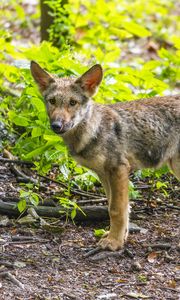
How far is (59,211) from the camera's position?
7.17m

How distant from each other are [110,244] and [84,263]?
15.9 inches

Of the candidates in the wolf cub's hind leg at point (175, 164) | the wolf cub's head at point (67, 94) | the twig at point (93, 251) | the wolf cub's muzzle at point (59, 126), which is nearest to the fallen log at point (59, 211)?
the twig at point (93, 251)

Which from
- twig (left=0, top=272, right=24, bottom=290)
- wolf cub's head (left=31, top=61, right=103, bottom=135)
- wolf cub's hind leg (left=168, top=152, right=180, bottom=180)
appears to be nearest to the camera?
twig (left=0, top=272, right=24, bottom=290)

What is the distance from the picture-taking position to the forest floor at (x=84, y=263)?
18.9 feet

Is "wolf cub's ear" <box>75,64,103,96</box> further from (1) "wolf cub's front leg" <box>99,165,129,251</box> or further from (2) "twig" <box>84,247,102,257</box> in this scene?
(2) "twig" <box>84,247,102,257</box>

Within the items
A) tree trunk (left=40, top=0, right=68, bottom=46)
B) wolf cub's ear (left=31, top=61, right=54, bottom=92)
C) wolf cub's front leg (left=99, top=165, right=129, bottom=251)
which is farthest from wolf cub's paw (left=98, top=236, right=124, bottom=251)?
tree trunk (left=40, top=0, right=68, bottom=46)

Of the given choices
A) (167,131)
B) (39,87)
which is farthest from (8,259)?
(167,131)

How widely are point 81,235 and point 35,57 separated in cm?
218

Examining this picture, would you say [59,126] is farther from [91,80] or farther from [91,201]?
[91,201]

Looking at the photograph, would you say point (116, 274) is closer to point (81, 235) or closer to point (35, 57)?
point (81, 235)

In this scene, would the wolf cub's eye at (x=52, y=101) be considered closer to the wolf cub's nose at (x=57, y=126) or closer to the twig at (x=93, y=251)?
the wolf cub's nose at (x=57, y=126)

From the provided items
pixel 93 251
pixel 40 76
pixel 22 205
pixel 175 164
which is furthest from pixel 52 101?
pixel 175 164

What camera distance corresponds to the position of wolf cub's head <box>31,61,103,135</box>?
20.7 ft

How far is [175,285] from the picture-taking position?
6020 mm
